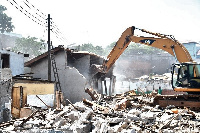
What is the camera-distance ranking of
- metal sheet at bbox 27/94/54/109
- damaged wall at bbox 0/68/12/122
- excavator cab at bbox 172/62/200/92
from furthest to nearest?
metal sheet at bbox 27/94/54/109
excavator cab at bbox 172/62/200/92
damaged wall at bbox 0/68/12/122

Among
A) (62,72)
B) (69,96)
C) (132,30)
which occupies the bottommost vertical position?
(69,96)

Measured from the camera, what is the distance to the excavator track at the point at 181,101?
11945mm

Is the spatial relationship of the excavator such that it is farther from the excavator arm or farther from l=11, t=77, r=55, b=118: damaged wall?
l=11, t=77, r=55, b=118: damaged wall

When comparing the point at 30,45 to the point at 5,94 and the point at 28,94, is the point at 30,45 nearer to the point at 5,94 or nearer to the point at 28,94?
the point at 28,94

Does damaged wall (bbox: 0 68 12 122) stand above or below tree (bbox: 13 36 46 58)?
below

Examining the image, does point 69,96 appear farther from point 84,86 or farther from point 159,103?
point 159,103

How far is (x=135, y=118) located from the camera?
352 inches

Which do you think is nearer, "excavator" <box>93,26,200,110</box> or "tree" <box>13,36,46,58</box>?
"excavator" <box>93,26,200,110</box>

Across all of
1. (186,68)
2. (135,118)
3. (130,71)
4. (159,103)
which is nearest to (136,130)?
(135,118)

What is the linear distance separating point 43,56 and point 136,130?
697 inches

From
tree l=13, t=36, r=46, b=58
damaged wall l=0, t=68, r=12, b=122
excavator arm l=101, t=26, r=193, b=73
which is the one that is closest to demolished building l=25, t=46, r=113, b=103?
excavator arm l=101, t=26, r=193, b=73

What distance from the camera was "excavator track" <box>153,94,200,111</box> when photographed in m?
11.9

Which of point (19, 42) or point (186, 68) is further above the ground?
point (19, 42)

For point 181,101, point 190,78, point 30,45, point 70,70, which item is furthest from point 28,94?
point 30,45
